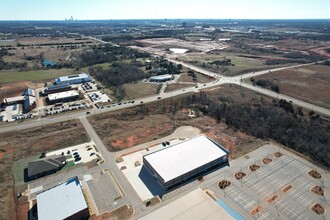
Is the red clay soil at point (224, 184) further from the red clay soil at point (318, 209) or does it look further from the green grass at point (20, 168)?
the green grass at point (20, 168)

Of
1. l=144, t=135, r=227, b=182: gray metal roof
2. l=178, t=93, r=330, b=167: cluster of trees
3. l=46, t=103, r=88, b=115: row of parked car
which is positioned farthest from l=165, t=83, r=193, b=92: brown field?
l=144, t=135, r=227, b=182: gray metal roof

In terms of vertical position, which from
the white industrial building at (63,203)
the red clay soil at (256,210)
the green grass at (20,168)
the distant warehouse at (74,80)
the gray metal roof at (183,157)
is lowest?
the red clay soil at (256,210)

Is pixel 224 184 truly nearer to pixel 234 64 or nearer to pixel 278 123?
pixel 278 123

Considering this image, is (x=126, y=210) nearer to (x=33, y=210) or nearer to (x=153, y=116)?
(x=33, y=210)

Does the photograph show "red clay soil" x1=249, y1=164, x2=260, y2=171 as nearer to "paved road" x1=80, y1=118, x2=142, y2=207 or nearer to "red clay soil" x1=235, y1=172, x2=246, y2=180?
"red clay soil" x1=235, y1=172, x2=246, y2=180

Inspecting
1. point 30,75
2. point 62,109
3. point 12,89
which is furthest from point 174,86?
point 30,75

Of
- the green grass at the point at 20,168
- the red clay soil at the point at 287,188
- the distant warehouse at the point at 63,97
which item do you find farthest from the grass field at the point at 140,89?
the red clay soil at the point at 287,188
